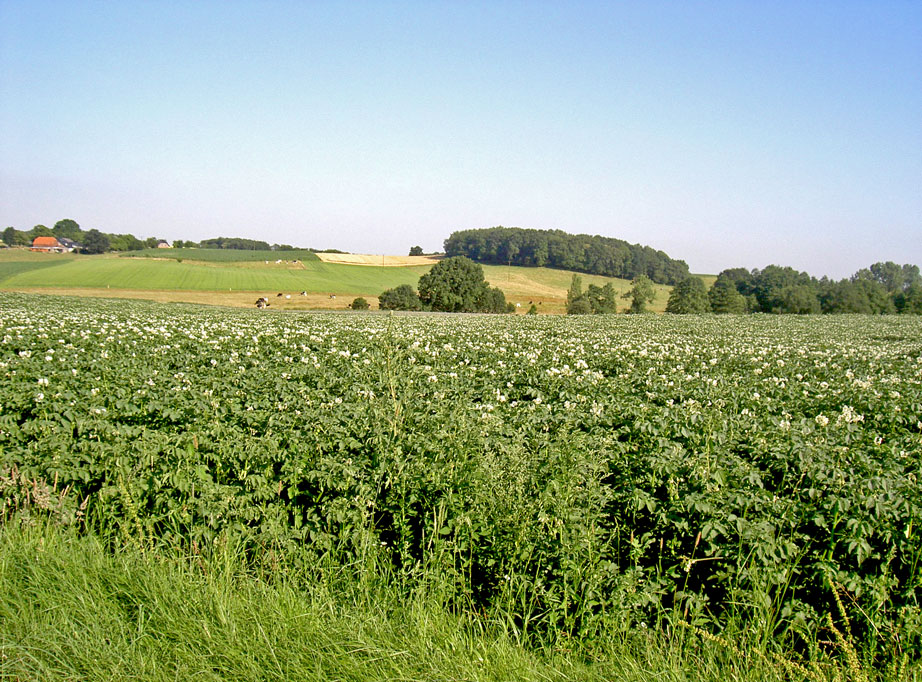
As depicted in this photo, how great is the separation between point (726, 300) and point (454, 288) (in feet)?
155

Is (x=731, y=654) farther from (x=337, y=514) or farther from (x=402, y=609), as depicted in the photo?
(x=337, y=514)

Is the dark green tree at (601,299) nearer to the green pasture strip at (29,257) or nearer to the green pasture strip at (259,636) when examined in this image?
the green pasture strip at (259,636)

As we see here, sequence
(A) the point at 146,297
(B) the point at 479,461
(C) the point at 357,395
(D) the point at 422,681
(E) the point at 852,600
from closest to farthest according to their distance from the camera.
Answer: (D) the point at 422,681 < (E) the point at 852,600 < (B) the point at 479,461 < (C) the point at 357,395 < (A) the point at 146,297

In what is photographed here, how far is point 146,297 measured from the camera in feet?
206

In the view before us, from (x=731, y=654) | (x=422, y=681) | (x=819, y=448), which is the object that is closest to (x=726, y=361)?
(x=819, y=448)

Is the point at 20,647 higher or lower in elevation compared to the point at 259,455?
lower

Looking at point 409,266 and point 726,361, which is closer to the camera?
point 726,361


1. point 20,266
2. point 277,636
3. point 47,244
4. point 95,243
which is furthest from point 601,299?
point 47,244

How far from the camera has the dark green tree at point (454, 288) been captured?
72938 millimetres

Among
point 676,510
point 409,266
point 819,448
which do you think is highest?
point 409,266

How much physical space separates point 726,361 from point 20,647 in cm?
1350

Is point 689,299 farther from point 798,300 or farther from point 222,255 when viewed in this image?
point 222,255

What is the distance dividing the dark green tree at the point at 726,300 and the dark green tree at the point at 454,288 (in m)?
40.6

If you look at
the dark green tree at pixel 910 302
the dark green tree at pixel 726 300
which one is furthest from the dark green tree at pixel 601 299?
the dark green tree at pixel 910 302
